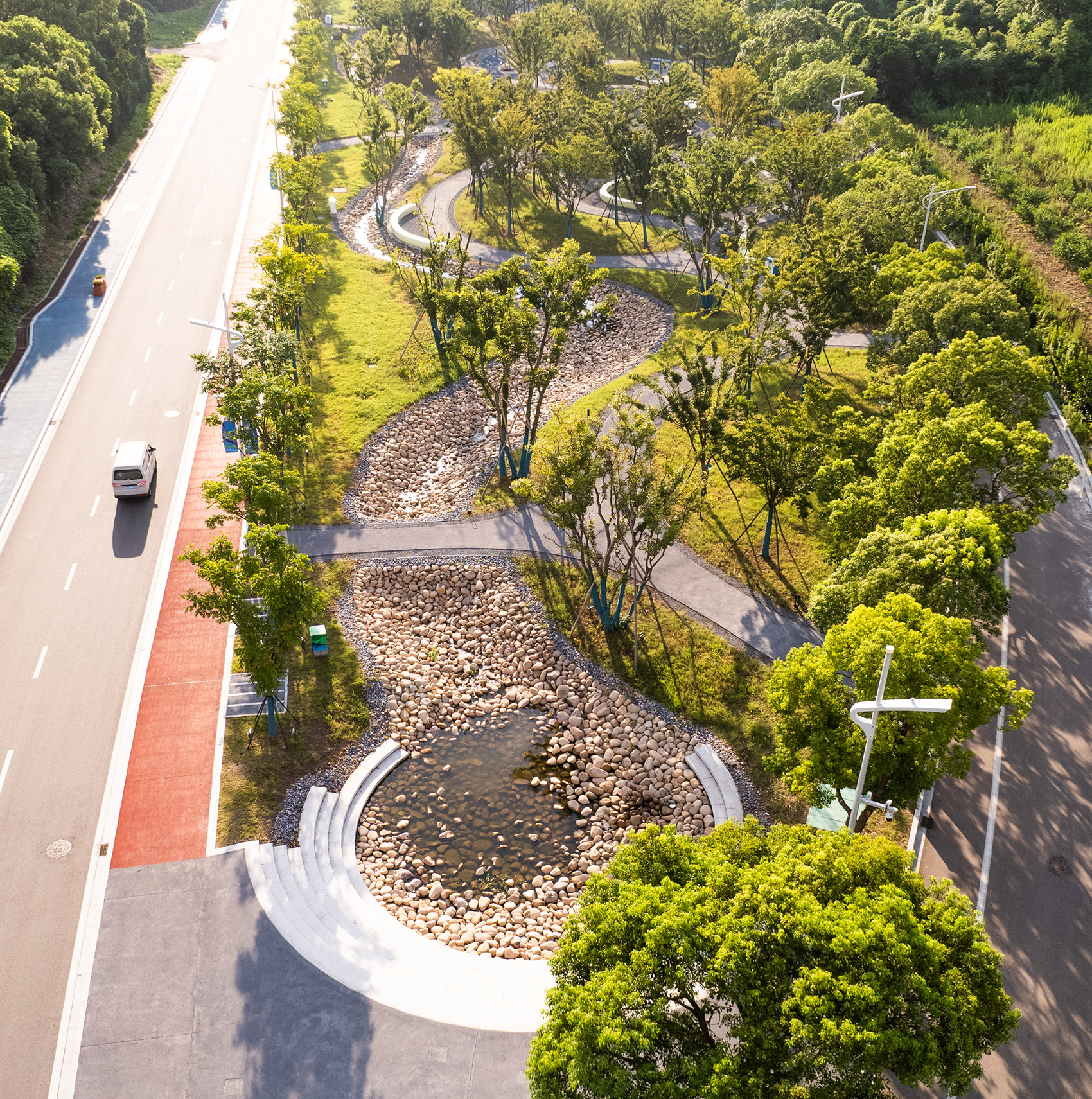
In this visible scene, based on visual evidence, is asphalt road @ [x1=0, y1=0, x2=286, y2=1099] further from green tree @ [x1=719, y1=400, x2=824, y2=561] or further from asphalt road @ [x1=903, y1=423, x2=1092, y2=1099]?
asphalt road @ [x1=903, y1=423, x2=1092, y2=1099]

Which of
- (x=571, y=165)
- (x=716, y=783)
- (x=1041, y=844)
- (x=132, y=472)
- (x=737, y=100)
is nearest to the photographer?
(x=1041, y=844)

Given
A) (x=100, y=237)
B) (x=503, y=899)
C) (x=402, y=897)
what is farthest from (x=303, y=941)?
(x=100, y=237)

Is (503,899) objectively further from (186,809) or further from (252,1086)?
(186,809)

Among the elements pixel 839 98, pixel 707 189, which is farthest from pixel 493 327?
pixel 839 98

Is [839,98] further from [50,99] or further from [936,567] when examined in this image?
[50,99]

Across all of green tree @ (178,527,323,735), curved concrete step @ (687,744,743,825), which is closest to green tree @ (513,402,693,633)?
curved concrete step @ (687,744,743,825)

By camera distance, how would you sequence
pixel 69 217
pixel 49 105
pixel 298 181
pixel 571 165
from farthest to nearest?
pixel 571 165 → pixel 69 217 → pixel 298 181 → pixel 49 105
